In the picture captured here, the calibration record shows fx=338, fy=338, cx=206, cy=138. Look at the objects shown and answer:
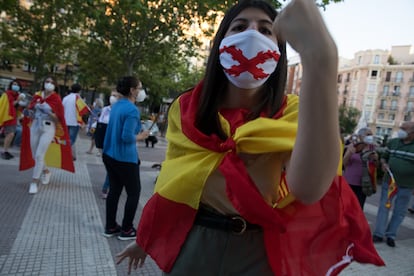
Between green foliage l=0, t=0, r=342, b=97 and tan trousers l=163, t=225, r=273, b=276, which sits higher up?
green foliage l=0, t=0, r=342, b=97

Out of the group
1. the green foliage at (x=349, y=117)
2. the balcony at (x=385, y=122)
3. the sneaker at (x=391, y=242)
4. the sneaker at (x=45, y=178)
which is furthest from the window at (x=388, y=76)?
the sneaker at (x=45, y=178)

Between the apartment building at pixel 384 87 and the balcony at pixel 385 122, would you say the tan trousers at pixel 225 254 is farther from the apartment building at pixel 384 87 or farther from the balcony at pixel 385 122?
the balcony at pixel 385 122

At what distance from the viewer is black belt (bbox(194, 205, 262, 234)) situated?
1.22 metres

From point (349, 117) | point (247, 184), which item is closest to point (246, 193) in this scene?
point (247, 184)

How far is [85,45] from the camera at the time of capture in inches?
840

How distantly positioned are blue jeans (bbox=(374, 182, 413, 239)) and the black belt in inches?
185

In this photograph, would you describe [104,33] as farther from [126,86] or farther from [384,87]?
[384,87]

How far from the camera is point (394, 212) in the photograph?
5117mm

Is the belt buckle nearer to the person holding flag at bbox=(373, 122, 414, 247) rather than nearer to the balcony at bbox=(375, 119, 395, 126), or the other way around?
the person holding flag at bbox=(373, 122, 414, 247)

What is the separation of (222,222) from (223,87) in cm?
59

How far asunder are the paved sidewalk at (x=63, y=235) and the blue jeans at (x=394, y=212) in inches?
10.5

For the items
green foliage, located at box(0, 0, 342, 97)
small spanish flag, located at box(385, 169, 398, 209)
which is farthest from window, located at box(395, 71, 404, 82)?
small spanish flag, located at box(385, 169, 398, 209)

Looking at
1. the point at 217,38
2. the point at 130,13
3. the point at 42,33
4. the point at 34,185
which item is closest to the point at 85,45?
the point at 42,33

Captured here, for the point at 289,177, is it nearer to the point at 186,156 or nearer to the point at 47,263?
the point at 186,156
